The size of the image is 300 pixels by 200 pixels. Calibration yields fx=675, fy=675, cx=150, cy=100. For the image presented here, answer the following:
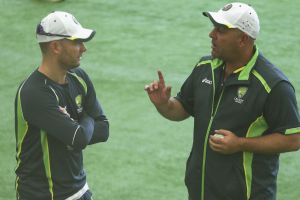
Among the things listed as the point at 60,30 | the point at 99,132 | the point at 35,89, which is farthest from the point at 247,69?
the point at 35,89

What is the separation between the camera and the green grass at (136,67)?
5.87 meters

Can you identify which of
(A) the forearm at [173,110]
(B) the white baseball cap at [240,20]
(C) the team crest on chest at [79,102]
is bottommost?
(A) the forearm at [173,110]

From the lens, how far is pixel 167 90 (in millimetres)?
4047

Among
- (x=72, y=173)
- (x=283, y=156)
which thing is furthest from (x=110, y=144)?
(x=72, y=173)

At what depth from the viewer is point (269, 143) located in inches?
149

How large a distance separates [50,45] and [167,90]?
74 centimetres

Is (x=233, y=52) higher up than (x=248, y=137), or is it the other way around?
(x=233, y=52)

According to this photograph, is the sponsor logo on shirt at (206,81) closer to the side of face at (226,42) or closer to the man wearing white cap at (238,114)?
the man wearing white cap at (238,114)

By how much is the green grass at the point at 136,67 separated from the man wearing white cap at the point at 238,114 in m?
1.69

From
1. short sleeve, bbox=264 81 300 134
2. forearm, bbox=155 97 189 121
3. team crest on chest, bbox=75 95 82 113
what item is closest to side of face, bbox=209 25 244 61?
short sleeve, bbox=264 81 300 134

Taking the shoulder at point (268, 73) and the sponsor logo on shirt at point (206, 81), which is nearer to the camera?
the shoulder at point (268, 73)

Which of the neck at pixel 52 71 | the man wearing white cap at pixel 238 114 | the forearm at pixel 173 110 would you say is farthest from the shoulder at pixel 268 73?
the neck at pixel 52 71

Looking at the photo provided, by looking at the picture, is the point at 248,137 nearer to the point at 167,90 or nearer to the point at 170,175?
the point at 167,90

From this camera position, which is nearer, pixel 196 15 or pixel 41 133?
pixel 41 133
